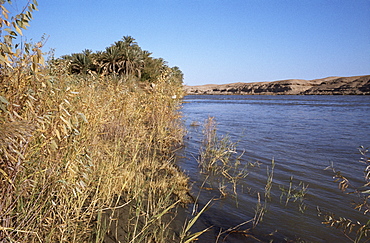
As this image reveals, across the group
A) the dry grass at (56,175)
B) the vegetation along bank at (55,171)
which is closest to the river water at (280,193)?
the vegetation along bank at (55,171)

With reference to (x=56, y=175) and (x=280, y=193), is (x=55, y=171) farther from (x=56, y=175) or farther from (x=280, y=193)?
(x=280, y=193)

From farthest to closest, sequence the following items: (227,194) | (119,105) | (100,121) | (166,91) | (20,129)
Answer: (166,91) < (119,105) < (227,194) < (100,121) < (20,129)

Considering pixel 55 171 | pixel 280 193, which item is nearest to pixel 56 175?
pixel 55 171

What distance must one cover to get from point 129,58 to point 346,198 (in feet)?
87.9

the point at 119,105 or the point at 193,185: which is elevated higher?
the point at 119,105

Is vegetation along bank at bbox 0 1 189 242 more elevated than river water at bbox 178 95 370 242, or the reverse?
vegetation along bank at bbox 0 1 189 242

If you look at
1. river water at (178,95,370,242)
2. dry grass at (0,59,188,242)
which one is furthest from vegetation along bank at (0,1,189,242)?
river water at (178,95,370,242)

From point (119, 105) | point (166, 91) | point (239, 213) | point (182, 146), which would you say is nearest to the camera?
point (239, 213)

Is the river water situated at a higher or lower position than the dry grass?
lower

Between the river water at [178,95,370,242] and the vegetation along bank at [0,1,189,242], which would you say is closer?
the vegetation along bank at [0,1,189,242]

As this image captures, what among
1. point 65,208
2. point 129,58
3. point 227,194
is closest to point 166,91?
point 227,194

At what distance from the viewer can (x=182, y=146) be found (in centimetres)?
769

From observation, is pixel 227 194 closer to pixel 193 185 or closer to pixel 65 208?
pixel 193 185

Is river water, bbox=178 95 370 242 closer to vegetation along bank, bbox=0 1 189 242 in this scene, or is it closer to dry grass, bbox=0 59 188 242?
vegetation along bank, bbox=0 1 189 242
